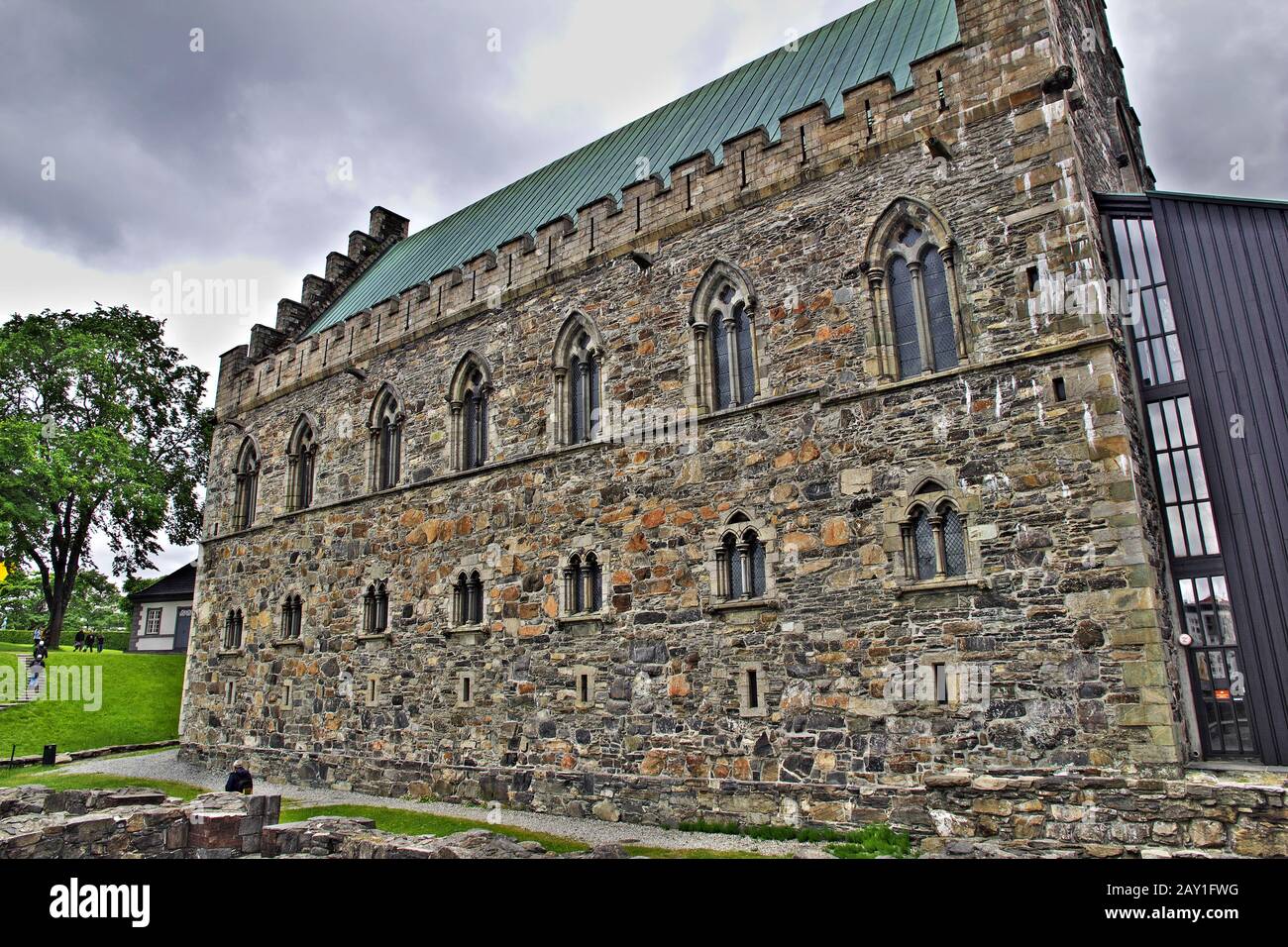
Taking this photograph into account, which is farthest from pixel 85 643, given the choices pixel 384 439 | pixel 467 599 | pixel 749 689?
pixel 749 689

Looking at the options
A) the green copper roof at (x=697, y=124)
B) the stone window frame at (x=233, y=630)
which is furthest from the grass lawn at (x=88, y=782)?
the green copper roof at (x=697, y=124)

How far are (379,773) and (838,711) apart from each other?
35.4 feet

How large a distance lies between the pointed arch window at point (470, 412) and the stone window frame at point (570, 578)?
3666 millimetres

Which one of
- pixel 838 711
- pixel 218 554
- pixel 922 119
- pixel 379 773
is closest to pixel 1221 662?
pixel 838 711

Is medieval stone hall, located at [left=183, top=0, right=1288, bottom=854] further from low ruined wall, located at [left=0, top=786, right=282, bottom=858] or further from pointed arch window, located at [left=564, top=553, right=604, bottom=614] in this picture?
low ruined wall, located at [left=0, top=786, right=282, bottom=858]

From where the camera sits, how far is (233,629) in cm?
2383

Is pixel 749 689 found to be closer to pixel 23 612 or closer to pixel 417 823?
pixel 417 823

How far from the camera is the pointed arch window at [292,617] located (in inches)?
859

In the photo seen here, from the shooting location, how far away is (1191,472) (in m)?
12.7

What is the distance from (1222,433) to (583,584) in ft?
34.9

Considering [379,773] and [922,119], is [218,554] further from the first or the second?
[922,119]

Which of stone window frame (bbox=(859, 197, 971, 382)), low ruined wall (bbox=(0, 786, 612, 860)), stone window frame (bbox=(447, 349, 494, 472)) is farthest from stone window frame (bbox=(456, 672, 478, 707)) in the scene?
stone window frame (bbox=(859, 197, 971, 382))

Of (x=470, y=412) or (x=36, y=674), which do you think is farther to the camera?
(x=36, y=674)

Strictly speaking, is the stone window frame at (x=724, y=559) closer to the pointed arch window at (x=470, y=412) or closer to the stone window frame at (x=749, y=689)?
the stone window frame at (x=749, y=689)
